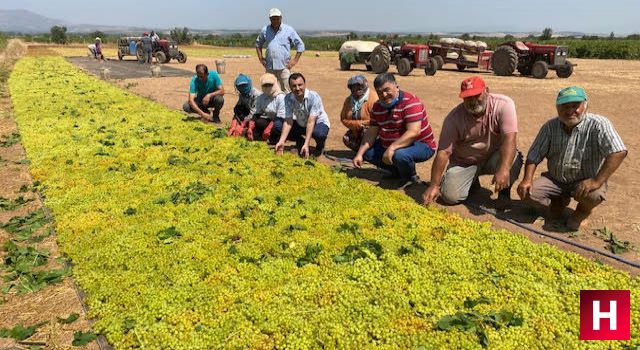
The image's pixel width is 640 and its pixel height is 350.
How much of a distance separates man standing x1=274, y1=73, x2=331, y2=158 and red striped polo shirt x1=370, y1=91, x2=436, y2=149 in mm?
1436

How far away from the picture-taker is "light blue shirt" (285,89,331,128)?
7422mm

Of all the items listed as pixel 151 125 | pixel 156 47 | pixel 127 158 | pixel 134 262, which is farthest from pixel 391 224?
pixel 156 47

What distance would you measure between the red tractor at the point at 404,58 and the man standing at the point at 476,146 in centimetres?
1697

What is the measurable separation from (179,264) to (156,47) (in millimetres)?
31289

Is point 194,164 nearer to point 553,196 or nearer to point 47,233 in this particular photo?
point 47,233

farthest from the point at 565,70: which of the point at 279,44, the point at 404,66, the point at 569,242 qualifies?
the point at 569,242

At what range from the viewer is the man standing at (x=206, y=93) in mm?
10336

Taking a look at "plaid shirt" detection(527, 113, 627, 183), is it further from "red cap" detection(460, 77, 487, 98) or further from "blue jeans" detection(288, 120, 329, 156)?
"blue jeans" detection(288, 120, 329, 156)

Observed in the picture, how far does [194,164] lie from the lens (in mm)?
7336

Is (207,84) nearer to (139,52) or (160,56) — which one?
(160,56)

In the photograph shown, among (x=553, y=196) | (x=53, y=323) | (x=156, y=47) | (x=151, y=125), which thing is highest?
(x=156, y=47)

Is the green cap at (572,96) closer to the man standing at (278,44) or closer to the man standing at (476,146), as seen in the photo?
the man standing at (476,146)

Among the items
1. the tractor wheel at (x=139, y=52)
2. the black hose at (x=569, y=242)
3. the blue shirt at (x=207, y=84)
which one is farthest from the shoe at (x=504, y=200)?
the tractor wheel at (x=139, y=52)

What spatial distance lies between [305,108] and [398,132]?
2044 millimetres
